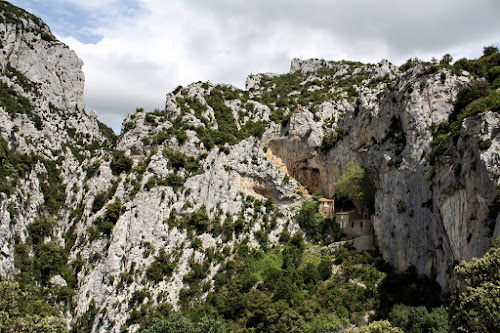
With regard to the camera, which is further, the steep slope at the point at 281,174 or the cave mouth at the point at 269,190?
the cave mouth at the point at 269,190

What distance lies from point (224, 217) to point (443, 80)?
3538cm

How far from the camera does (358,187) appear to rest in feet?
166

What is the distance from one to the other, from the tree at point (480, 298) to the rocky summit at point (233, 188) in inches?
191

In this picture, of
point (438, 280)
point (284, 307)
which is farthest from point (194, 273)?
point (438, 280)

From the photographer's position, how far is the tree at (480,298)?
60.0 feet

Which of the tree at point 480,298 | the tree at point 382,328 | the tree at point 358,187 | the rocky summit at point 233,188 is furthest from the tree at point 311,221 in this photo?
the tree at point 480,298

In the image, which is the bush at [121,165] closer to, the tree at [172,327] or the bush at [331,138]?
the tree at [172,327]

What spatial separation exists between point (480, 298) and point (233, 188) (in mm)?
41634

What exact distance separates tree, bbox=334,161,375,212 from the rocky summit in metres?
0.21

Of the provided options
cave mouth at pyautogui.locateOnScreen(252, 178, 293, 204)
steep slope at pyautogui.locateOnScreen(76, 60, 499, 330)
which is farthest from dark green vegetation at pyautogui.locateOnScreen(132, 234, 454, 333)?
cave mouth at pyautogui.locateOnScreen(252, 178, 293, 204)

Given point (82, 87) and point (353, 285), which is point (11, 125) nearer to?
point (82, 87)

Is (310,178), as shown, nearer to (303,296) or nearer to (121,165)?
(303,296)

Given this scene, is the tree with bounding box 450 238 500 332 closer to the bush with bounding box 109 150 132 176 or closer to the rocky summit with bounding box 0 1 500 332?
the rocky summit with bounding box 0 1 500 332

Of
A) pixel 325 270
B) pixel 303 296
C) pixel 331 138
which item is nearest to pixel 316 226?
pixel 325 270
